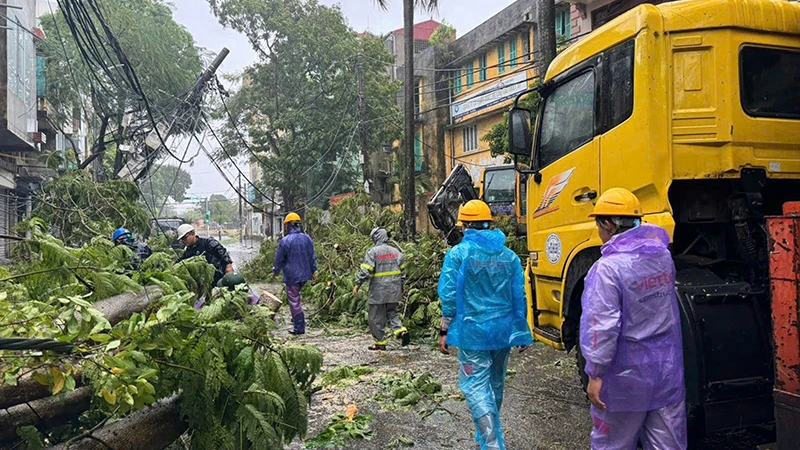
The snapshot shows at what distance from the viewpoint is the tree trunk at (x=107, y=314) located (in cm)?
225

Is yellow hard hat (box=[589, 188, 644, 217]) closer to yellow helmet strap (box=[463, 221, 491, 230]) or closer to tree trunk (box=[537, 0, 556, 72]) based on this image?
yellow helmet strap (box=[463, 221, 491, 230])

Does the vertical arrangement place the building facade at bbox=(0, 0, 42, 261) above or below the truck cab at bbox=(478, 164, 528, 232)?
above

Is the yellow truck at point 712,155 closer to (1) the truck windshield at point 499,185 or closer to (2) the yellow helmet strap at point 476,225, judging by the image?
(2) the yellow helmet strap at point 476,225

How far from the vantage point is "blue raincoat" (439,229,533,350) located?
371 cm

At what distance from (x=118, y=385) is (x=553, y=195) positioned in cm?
342

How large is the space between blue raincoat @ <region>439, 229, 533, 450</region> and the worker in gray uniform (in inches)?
135

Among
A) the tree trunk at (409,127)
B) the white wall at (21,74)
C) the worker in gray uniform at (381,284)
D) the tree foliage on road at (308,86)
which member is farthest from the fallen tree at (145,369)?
the tree foliage on road at (308,86)

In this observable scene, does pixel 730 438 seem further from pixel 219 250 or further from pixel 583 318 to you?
pixel 219 250

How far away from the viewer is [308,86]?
24.5 metres

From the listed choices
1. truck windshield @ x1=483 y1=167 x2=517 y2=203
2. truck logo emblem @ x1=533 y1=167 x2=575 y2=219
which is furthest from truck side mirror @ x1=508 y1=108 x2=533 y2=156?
truck windshield @ x1=483 y1=167 x2=517 y2=203

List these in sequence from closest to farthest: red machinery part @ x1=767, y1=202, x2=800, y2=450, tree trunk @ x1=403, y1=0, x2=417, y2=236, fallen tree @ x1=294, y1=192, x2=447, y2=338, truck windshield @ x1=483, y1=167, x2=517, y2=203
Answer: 1. red machinery part @ x1=767, y1=202, x2=800, y2=450
2. fallen tree @ x1=294, y1=192, x2=447, y2=338
3. tree trunk @ x1=403, y1=0, x2=417, y2=236
4. truck windshield @ x1=483, y1=167, x2=517, y2=203

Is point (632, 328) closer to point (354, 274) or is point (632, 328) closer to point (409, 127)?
point (354, 274)

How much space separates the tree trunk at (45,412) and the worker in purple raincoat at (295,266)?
5495 millimetres

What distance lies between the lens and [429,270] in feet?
29.3
